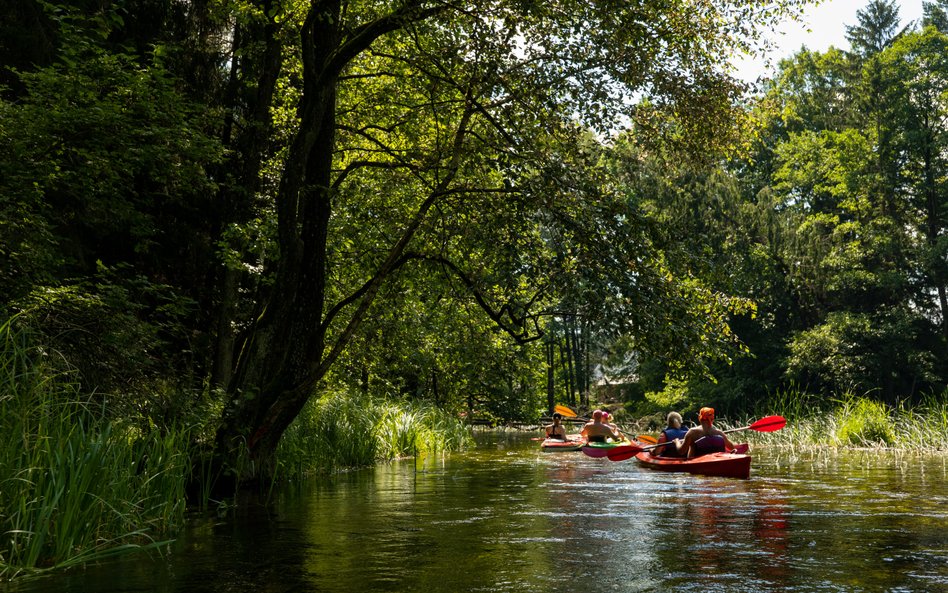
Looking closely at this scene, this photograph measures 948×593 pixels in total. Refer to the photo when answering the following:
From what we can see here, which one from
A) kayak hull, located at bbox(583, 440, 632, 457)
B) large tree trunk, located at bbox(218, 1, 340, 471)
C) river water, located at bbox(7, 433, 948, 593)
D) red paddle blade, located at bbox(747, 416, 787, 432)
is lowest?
river water, located at bbox(7, 433, 948, 593)

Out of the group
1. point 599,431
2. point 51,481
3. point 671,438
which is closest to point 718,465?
point 671,438

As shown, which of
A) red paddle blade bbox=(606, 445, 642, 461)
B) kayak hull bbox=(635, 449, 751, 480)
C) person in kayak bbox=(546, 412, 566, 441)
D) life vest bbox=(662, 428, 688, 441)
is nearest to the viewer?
kayak hull bbox=(635, 449, 751, 480)

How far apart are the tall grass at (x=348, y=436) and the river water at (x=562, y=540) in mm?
769

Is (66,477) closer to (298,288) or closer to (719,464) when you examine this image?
(298,288)

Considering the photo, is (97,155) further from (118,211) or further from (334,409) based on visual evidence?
(334,409)

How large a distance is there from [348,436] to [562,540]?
7693 millimetres

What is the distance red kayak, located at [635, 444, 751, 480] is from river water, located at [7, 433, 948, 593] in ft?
0.58

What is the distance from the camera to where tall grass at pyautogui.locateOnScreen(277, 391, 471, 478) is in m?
12.1

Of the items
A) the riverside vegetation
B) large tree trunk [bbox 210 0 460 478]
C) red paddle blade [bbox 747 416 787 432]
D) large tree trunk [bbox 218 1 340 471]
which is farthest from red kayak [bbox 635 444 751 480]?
large tree trunk [bbox 218 1 340 471]

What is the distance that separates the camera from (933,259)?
3008cm

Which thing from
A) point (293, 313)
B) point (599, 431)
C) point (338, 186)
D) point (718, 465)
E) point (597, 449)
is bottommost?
point (718, 465)

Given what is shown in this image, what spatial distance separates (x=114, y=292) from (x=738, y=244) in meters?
26.6

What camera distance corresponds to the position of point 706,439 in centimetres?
1325

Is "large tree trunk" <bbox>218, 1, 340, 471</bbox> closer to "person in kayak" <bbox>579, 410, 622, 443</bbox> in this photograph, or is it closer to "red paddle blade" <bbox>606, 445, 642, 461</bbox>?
"red paddle blade" <bbox>606, 445, 642, 461</bbox>
